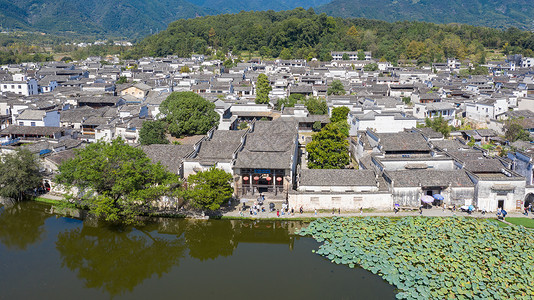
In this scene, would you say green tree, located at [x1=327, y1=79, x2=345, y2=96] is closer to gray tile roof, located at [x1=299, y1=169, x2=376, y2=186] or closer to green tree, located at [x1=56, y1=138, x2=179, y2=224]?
gray tile roof, located at [x1=299, y1=169, x2=376, y2=186]

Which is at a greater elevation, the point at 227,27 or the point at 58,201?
the point at 227,27

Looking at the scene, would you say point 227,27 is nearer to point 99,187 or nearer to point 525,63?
point 525,63

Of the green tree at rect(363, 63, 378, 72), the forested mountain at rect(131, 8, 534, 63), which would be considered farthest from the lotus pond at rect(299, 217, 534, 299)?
the forested mountain at rect(131, 8, 534, 63)

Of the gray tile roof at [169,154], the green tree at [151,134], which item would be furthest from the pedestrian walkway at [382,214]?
the green tree at [151,134]

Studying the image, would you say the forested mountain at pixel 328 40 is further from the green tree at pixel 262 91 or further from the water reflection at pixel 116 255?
the water reflection at pixel 116 255

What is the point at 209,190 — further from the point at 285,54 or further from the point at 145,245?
the point at 285,54

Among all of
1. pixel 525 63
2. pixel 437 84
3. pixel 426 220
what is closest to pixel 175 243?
pixel 426 220
